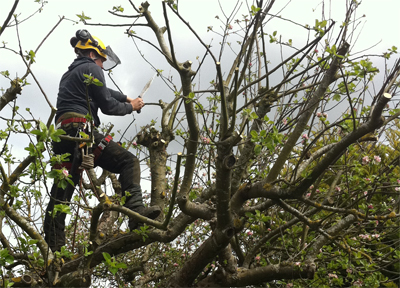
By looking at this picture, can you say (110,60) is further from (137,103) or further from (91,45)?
(137,103)

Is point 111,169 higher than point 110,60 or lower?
lower

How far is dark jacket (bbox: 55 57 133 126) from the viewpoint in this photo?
12.9 feet

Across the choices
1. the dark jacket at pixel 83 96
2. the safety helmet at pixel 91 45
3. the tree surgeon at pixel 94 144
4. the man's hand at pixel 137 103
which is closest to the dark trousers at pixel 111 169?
the tree surgeon at pixel 94 144

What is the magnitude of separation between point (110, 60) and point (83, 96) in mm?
833

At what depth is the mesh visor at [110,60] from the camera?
15.2ft

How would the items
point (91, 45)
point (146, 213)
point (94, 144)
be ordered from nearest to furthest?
point (146, 213) → point (94, 144) → point (91, 45)

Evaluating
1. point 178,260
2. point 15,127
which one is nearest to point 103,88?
point 15,127

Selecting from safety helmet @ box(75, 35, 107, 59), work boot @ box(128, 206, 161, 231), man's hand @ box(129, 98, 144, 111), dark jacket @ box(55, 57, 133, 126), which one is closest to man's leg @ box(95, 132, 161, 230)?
work boot @ box(128, 206, 161, 231)

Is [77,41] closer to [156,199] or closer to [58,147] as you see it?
[58,147]

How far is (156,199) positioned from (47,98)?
170 cm

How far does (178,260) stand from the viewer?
605cm

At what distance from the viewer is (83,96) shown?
408cm

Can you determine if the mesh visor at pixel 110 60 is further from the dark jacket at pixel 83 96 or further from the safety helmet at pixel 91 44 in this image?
the dark jacket at pixel 83 96

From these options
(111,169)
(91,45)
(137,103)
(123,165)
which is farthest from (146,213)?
(91,45)
